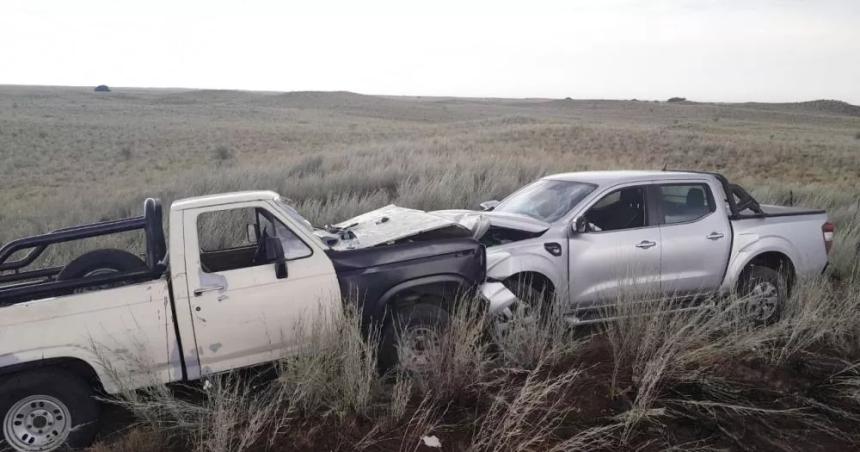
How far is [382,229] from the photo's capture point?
229 inches

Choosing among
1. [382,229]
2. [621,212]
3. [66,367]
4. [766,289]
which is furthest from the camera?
[621,212]

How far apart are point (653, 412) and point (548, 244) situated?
2.62 m

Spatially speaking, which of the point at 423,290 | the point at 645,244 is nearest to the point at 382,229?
the point at 423,290

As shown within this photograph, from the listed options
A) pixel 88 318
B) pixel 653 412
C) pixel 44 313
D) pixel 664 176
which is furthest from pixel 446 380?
pixel 664 176

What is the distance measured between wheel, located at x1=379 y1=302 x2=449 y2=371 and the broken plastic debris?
42.9 inches

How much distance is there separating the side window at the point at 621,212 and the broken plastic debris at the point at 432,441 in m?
3.85

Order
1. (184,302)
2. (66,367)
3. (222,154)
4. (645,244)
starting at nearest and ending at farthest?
(66,367) → (184,302) → (645,244) → (222,154)

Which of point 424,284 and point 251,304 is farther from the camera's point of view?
point 424,284

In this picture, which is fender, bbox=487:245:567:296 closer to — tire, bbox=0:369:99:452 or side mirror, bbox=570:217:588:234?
side mirror, bbox=570:217:588:234

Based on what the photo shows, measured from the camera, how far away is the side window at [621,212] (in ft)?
23.0

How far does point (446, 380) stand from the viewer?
437cm

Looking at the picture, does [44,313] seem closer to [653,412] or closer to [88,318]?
[88,318]

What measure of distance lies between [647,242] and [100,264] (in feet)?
17.5

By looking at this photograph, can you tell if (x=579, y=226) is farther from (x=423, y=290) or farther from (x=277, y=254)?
(x=277, y=254)
